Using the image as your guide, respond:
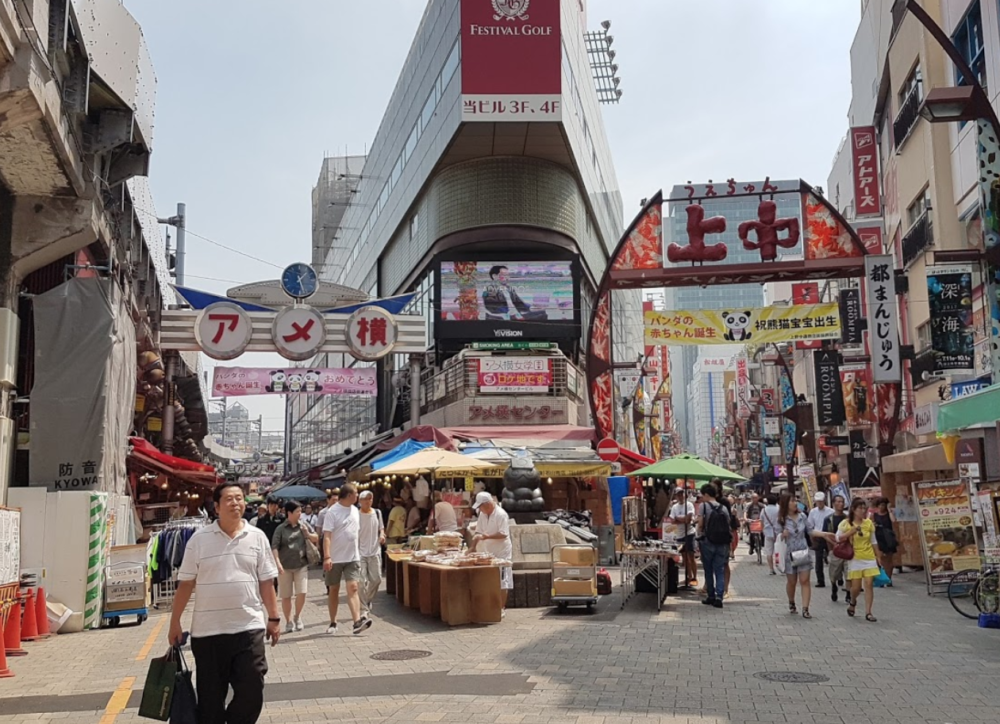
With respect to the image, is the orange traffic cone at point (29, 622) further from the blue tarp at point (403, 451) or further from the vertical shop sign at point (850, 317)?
the vertical shop sign at point (850, 317)

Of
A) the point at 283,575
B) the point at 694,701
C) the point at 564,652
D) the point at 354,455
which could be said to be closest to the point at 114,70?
the point at 283,575

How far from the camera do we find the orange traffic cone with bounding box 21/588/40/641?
11859 mm

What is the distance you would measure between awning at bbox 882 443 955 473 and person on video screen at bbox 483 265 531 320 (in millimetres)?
18704

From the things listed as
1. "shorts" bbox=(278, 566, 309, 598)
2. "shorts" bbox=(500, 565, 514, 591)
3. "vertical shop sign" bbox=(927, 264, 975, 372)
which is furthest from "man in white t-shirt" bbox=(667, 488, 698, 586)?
"shorts" bbox=(278, 566, 309, 598)

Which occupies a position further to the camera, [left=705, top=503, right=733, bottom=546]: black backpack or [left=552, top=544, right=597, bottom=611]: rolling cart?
[left=705, top=503, right=733, bottom=546]: black backpack

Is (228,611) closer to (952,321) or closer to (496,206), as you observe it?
(952,321)

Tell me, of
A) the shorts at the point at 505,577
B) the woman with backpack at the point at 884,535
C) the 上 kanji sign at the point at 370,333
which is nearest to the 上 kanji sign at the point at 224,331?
the 上 kanji sign at the point at 370,333

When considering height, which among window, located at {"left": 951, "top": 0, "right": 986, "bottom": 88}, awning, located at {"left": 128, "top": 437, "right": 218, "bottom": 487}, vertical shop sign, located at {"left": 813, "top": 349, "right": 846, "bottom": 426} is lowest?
awning, located at {"left": 128, "top": 437, "right": 218, "bottom": 487}

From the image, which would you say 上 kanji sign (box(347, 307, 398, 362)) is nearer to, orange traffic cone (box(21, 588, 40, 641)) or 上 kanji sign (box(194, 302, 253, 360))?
上 kanji sign (box(194, 302, 253, 360))

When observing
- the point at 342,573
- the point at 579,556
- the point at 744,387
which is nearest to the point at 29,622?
the point at 342,573

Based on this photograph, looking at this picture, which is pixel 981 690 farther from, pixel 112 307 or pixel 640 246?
pixel 640 246

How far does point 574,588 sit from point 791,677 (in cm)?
499

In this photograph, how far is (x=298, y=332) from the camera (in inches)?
979

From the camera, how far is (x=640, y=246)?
2203 centimetres
